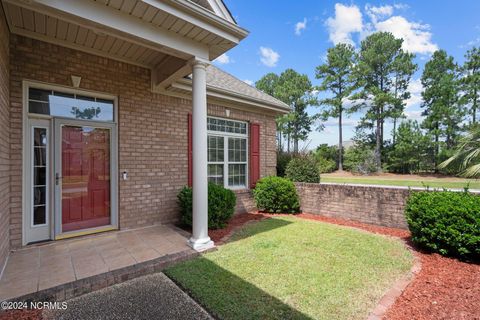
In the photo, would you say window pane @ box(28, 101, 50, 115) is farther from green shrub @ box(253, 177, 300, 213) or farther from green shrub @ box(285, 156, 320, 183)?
green shrub @ box(285, 156, 320, 183)

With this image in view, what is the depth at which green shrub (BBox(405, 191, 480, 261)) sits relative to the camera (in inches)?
146

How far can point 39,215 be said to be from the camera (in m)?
4.23

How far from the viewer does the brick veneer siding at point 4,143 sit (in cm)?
321

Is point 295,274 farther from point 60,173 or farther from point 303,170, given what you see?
point 303,170

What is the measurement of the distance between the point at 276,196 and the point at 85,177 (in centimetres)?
483

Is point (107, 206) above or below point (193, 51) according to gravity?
below

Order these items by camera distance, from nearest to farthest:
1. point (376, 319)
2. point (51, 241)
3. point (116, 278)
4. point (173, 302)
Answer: point (376, 319), point (173, 302), point (116, 278), point (51, 241)

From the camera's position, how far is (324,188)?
704cm

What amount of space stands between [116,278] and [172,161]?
9.92 ft

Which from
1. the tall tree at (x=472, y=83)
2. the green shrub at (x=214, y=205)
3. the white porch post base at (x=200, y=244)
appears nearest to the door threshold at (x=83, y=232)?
the green shrub at (x=214, y=205)

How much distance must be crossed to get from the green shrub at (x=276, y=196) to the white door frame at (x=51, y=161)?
3915 mm

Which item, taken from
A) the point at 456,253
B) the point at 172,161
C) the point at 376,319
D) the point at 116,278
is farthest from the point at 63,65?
the point at 456,253

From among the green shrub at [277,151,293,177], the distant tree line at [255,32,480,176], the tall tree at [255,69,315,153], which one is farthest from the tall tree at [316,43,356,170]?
the green shrub at [277,151,293,177]

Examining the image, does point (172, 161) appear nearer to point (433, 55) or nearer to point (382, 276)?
point (382, 276)
